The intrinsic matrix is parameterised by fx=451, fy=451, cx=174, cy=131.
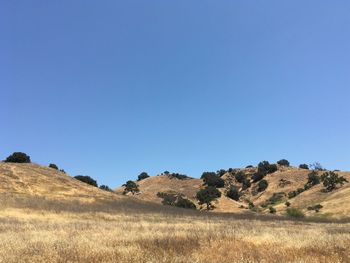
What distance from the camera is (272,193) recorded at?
148 metres

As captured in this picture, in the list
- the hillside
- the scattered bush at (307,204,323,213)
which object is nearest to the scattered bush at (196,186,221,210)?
the hillside

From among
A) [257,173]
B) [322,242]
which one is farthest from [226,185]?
[322,242]

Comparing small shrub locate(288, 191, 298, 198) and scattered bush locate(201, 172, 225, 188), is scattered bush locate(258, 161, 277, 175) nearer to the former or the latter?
scattered bush locate(201, 172, 225, 188)

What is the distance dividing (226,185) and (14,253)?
159 meters

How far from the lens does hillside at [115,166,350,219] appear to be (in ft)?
314

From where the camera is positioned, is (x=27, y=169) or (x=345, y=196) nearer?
(x=27, y=169)

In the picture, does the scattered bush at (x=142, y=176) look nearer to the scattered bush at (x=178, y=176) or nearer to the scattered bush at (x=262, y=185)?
the scattered bush at (x=178, y=176)

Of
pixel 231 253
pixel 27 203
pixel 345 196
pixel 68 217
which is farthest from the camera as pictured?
pixel 345 196

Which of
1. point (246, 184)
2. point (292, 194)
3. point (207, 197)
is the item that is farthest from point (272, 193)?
point (207, 197)

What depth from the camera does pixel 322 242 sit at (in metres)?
18.2

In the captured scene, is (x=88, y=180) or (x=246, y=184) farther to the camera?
(x=246, y=184)

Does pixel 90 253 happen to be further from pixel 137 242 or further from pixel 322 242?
pixel 322 242

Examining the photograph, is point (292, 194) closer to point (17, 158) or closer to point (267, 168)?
Result: point (267, 168)

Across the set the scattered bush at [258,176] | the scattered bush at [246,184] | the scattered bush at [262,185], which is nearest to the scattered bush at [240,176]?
the scattered bush at [246,184]
